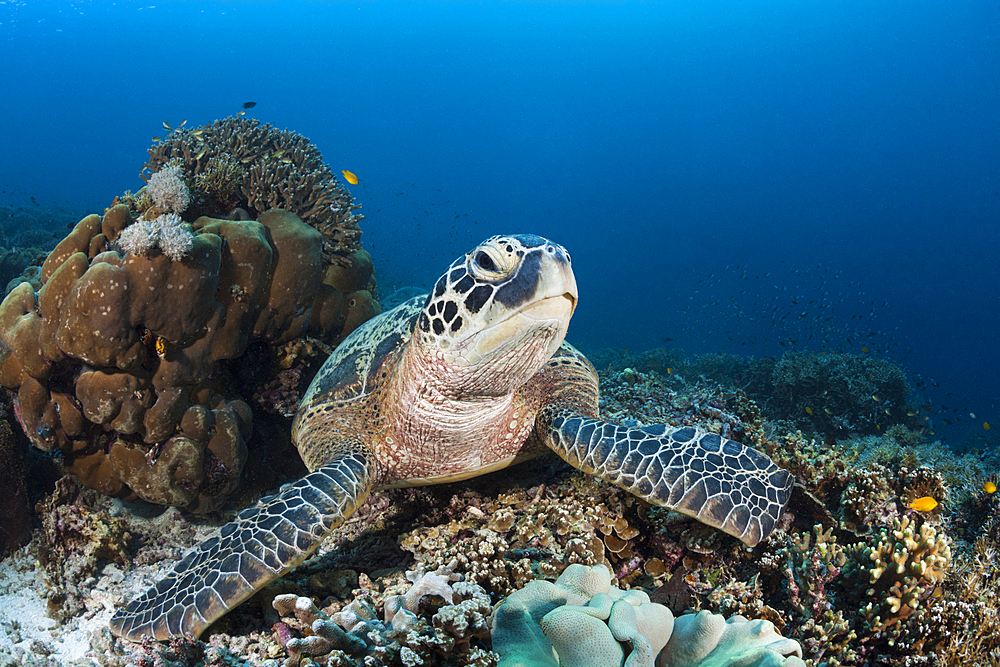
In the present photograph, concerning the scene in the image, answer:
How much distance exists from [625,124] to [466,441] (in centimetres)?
12279

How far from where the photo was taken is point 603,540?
2.51 metres

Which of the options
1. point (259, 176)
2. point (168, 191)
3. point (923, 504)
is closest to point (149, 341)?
point (168, 191)

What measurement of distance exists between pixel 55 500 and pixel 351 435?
2.59 meters

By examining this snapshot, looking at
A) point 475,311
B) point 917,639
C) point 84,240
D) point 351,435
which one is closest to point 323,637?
point 475,311

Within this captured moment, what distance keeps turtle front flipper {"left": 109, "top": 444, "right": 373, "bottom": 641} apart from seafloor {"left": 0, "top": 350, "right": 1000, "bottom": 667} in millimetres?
135

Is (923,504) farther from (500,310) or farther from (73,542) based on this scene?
(73,542)

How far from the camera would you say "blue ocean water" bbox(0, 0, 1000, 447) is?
74.4 m

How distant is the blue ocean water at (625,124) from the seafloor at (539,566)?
54119 mm

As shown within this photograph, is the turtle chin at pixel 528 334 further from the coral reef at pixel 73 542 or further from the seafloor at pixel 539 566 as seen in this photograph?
the coral reef at pixel 73 542

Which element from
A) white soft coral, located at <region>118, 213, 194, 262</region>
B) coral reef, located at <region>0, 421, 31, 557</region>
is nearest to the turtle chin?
white soft coral, located at <region>118, 213, 194, 262</region>

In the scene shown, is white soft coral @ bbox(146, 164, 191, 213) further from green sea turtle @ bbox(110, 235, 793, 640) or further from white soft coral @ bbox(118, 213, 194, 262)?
green sea turtle @ bbox(110, 235, 793, 640)

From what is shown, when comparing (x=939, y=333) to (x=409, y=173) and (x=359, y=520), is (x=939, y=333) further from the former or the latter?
(x=409, y=173)

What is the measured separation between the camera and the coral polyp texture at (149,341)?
3340mm

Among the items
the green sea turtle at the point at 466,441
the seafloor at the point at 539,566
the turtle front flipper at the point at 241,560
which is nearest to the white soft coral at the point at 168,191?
the green sea turtle at the point at 466,441
